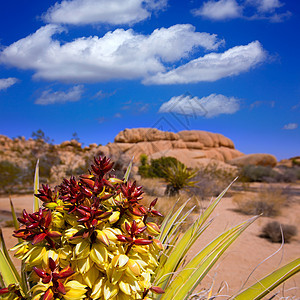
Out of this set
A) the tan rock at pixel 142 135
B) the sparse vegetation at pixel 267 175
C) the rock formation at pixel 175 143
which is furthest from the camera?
the tan rock at pixel 142 135

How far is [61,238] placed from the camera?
124cm

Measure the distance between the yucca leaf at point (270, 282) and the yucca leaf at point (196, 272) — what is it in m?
0.23

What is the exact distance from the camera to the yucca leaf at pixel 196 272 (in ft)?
4.94

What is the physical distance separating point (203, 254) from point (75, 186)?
3.12ft

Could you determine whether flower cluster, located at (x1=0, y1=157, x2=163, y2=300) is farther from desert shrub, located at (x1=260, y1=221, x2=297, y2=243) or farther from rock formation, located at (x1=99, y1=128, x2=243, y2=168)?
rock formation, located at (x1=99, y1=128, x2=243, y2=168)

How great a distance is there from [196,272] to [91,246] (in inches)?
27.8

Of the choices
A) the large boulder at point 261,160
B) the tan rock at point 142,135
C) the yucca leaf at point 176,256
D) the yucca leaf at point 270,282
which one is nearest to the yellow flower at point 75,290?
the yucca leaf at point 176,256

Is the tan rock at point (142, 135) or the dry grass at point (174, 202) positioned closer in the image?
the dry grass at point (174, 202)

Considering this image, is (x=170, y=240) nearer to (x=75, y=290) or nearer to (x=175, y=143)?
(x=75, y=290)

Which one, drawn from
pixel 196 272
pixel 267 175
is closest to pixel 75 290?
pixel 196 272

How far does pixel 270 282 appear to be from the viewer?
1.39 metres

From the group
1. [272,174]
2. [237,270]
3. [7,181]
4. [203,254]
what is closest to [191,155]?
[272,174]

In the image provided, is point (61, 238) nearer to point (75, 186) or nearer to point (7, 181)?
point (75, 186)

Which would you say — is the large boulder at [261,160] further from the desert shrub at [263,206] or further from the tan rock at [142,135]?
the desert shrub at [263,206]
